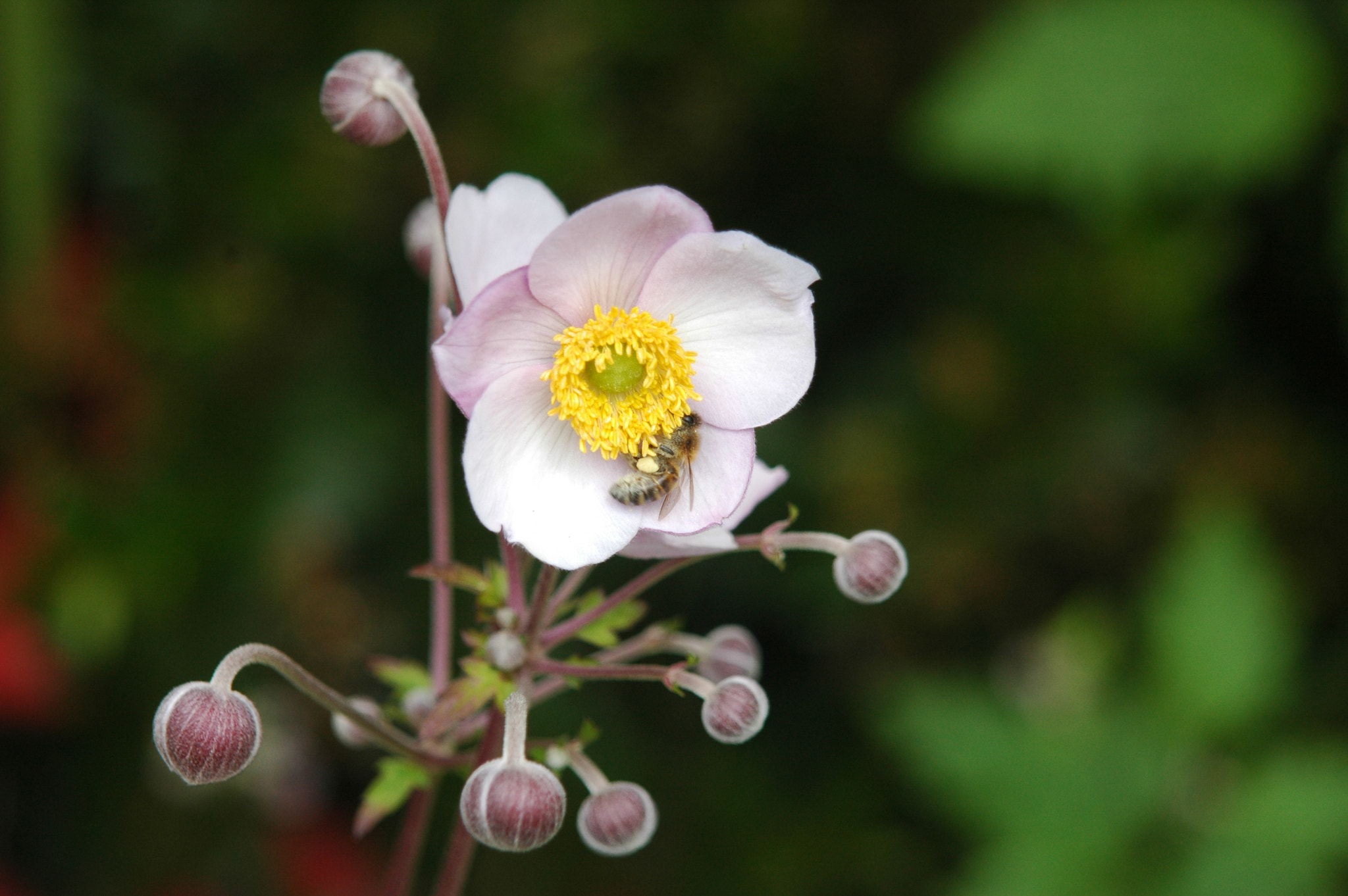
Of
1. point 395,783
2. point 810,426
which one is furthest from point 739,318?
point 810,426

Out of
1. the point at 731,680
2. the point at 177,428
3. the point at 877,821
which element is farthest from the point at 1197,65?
the point at 177,428

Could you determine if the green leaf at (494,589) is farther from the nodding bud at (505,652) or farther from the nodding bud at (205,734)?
the nodding bud at (205,734)

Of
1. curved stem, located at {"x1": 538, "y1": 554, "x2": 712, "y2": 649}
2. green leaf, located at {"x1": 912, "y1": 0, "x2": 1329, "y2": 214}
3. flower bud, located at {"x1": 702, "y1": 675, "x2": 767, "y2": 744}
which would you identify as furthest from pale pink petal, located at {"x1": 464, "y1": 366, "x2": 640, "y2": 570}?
green leaf, located at {"x1": 912, "y1": 0, "x2": 1329, "y2": 214}

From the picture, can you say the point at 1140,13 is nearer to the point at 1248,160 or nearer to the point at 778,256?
the point at 1248,160

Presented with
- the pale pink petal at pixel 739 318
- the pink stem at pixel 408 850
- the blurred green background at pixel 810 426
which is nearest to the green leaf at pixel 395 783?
the pink stem at pixel 408 850

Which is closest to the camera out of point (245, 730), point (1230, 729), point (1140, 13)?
point (245, 730)

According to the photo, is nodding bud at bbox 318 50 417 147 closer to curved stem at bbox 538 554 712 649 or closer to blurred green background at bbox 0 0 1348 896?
curved stem at bbox 538 554 712 649

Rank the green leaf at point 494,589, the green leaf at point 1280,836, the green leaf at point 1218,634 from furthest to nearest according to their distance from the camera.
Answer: the green leaf at point 1218,634 < the green leaf at point 1280,836 < the green leaf at point 494,589
